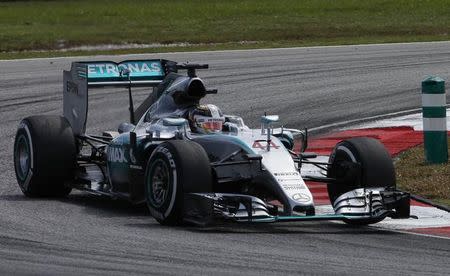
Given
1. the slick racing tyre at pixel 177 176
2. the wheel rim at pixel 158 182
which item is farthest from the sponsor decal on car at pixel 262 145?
the wheel rim at pixel 158 182

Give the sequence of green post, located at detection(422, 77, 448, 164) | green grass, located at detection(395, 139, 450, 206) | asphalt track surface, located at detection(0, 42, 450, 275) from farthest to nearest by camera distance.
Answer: green post, located at detection(422, 77, 448, 164) < green grass, located at detection(395, 139, 450, 206) < asphalt track surface, located at detection(0, 42, 450, 275)

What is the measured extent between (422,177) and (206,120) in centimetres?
250

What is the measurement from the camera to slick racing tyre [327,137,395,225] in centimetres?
1078

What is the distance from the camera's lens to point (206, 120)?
37.6 ft

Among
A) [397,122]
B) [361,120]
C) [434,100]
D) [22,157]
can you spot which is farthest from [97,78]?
[361,120]

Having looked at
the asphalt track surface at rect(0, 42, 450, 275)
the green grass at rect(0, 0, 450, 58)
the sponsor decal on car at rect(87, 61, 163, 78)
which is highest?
the green grass at rect(0, 0, 450, 58)

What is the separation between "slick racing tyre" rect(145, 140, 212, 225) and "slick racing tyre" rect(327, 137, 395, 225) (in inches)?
54.2

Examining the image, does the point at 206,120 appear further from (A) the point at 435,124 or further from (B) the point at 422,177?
(A) the point at 435,124

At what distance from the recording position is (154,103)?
12.0m

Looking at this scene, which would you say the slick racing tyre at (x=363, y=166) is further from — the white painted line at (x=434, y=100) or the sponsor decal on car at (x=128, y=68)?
the sponsor decal on car at (x=128, y=68)

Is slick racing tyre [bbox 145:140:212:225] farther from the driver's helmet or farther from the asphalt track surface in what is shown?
the driver's helmet

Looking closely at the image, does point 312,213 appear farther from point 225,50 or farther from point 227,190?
point 225,50

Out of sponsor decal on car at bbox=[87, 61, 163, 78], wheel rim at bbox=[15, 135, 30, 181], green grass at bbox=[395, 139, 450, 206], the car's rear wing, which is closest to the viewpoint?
green grass at bbox=[395, 139, 450, 206]

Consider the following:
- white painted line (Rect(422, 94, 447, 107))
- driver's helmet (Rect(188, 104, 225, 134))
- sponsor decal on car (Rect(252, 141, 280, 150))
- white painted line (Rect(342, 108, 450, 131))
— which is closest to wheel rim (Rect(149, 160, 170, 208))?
sponsor decal on car (Rect(252, 141, 280, 150))
